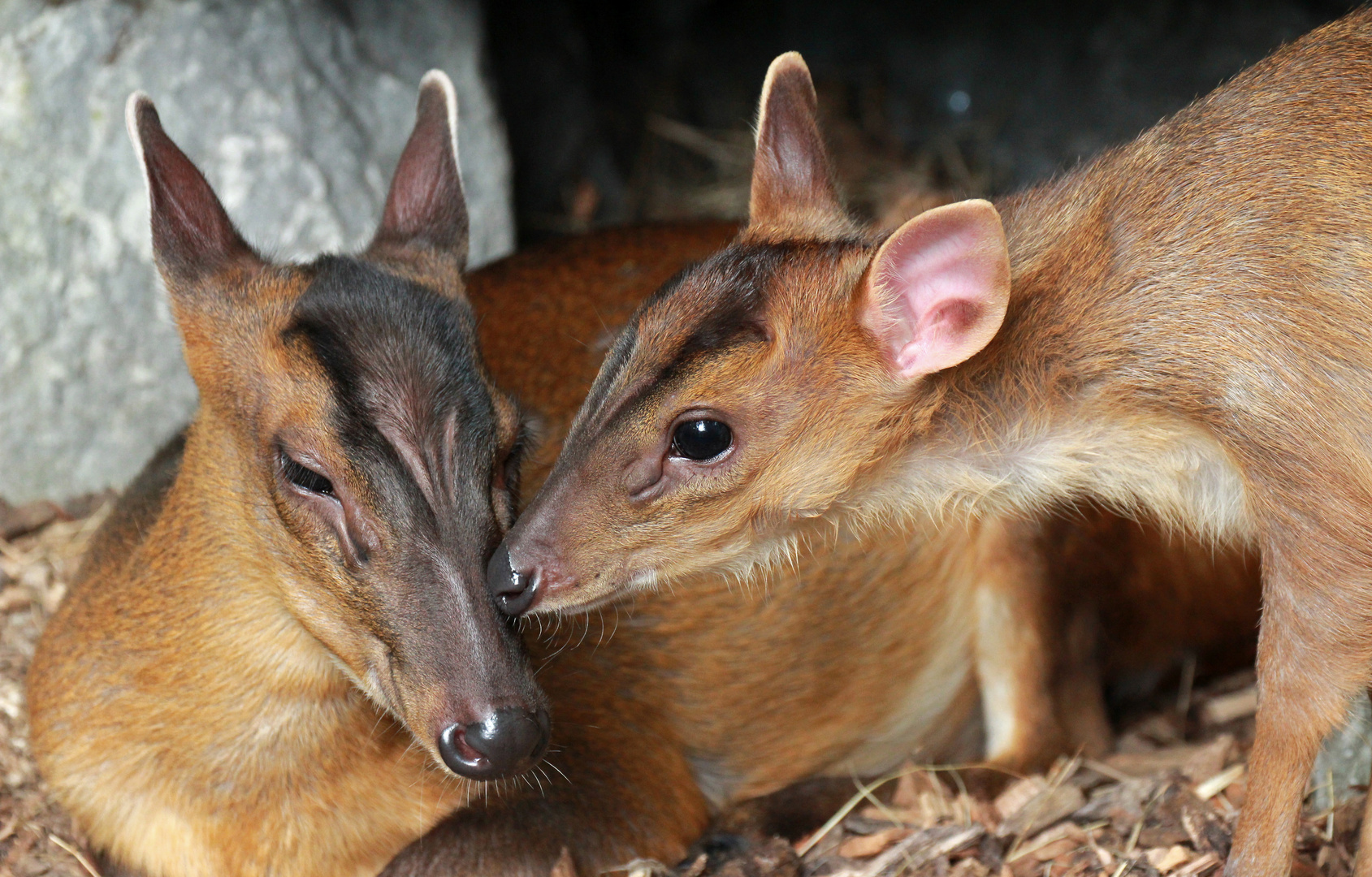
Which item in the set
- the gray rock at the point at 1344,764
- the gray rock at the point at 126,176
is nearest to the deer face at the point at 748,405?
the gray rock at the point at 1344,764

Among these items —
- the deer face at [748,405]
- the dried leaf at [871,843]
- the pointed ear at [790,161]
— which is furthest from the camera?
the dried leaf at [871,843]

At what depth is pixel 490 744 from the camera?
11.4ft

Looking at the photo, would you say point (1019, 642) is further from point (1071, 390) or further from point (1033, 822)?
point (1071, 390)

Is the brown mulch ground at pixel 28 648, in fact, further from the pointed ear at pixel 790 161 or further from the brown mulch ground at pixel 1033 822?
the pointed ear at pixel 790 161

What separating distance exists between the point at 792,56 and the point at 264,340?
1813 millimetres

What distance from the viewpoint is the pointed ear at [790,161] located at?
4.42 m

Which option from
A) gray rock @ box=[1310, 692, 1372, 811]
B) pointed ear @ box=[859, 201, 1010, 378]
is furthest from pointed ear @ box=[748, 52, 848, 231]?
gray rock @ box=[1310, 692, 1372, 811]

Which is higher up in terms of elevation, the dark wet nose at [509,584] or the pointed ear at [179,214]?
the pointed ear at [179,214]

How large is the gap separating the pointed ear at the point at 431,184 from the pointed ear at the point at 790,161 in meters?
0.98

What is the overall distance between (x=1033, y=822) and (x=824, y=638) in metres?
0.99

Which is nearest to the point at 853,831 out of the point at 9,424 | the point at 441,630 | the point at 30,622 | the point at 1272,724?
the point at 1272,724

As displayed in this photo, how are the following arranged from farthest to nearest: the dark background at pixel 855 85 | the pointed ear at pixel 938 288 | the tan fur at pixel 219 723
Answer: the dark background at pixel 855 85 < the tan fur at pixel 219 723 < the pointed ear at pixel 938 288

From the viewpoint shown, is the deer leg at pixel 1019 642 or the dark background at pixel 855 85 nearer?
the deer leg at pixel 1019 642

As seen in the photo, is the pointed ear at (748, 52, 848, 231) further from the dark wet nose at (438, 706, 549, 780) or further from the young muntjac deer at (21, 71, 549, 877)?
the dark wet nose at (438, 706, 549, 780)
